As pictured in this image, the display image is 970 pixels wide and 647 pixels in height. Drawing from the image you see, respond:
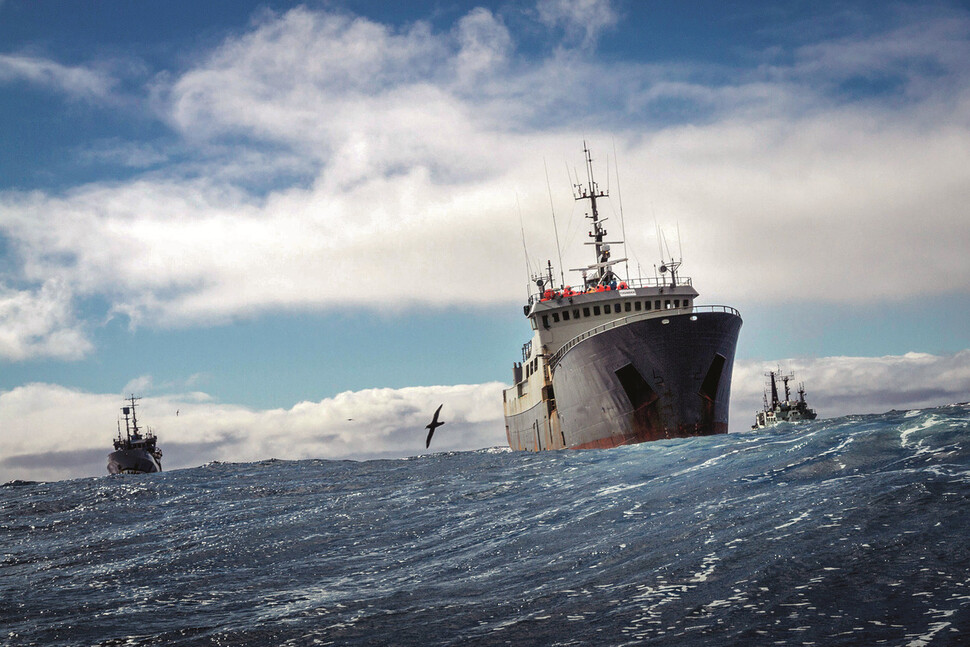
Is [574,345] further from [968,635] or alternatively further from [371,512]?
[968,635]

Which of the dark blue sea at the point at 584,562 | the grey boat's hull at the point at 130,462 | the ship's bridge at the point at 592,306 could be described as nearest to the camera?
the dark blue sea at the point at 584,562

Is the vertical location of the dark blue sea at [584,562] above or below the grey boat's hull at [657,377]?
below

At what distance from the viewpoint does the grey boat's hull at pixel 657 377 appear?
93.4 ft

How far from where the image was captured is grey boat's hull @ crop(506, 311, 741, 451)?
1120 inches

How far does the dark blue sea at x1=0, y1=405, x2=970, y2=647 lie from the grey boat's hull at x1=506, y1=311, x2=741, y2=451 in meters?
8.17

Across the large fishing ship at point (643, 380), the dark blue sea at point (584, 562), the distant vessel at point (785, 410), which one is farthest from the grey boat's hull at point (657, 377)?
the distant vessel at point (785, 410)

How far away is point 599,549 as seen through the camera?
36.6ft

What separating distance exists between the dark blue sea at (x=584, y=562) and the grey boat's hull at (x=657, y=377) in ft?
26.8

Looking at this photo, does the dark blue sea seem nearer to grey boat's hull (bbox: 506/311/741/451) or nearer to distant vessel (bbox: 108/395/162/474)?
grey boat's hull (bbox: 506/311/741/451)

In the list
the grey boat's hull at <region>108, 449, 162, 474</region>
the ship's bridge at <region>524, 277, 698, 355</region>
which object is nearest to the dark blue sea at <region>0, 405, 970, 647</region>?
the ship's bridge at <region>524, 277, 698, 355</region>

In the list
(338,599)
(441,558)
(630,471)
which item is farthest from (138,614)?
(630,471)

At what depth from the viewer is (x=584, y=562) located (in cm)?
1052

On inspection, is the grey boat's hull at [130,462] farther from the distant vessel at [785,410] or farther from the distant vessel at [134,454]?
the distant vessel at [785,410]

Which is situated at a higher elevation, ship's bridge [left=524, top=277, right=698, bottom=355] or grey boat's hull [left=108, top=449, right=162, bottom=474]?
ship's bridge [left=524, top=277, right=698, bottom=355]
